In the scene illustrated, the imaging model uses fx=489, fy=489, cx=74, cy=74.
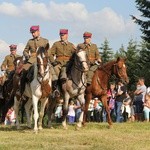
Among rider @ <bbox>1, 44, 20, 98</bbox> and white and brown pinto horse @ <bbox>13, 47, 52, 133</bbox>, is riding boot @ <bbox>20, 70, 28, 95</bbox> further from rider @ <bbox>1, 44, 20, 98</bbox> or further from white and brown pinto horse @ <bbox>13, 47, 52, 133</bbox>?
rider @ <bbox>1, 44, 20, 98</bbox>

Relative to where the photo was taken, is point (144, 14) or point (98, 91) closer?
point (98, 91)

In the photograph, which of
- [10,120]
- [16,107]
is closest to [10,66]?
[16,107]

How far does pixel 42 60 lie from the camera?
16.2 meters

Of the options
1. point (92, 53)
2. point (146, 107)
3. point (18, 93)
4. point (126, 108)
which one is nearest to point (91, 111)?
point (126, 108)

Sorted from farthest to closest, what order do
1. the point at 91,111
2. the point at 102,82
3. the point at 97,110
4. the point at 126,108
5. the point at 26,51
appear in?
1. the point at 91,111
2. the point at 97,110
3. the point at 126,108
4. the point at 102,82
5. the point at 26,51

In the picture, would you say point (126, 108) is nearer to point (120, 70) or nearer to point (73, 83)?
point (120, 70)

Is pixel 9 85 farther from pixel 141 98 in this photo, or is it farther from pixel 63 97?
pixel 141 98

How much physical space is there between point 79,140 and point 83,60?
3.90 m

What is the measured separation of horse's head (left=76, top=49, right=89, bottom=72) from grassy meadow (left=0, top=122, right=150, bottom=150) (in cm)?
220

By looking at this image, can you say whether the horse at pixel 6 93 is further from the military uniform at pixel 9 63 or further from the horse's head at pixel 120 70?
the horse's head at pixel 120 70

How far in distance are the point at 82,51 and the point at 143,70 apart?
76.7 feet

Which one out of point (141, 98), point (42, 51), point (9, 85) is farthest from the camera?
point (141, 98)

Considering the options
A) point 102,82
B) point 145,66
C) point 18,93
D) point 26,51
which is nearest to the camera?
point 26,51

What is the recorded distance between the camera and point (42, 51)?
16.4 metres
